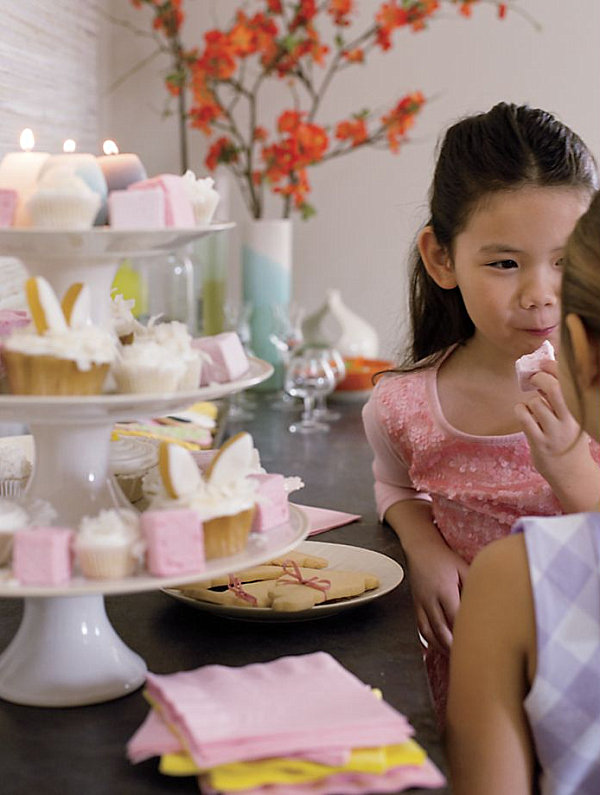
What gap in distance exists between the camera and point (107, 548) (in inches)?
36.2

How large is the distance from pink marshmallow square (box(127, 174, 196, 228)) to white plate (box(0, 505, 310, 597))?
27 cm

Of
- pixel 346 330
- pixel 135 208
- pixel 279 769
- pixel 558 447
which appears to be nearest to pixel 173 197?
pixel 135 208

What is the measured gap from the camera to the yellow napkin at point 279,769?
831mm

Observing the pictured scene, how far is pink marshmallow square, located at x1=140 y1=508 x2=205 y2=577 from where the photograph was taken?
0.93 m

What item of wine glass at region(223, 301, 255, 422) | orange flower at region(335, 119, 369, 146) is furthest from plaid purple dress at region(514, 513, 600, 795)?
orange flower at region(335, 119, 369, 146)

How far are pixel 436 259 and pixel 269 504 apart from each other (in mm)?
751

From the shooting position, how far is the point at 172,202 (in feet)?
3.26

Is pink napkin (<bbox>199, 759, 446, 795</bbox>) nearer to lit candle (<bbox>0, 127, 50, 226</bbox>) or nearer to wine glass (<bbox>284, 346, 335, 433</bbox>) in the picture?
lit candle (<bbox>0, 127, 50, 226</bbox>)

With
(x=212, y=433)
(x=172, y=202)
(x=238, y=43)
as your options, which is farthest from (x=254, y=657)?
(x=238, y=43)

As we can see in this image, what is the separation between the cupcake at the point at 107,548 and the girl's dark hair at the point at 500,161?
81 cm

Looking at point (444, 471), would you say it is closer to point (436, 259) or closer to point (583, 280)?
point (436, 259)

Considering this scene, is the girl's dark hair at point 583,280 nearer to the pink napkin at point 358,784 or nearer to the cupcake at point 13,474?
the pink napkin at point 358,784

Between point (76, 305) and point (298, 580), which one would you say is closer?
point (76, 305)

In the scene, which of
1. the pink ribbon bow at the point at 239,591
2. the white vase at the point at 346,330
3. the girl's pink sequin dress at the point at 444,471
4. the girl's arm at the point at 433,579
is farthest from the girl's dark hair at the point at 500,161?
the white vase at the point at 346,330
